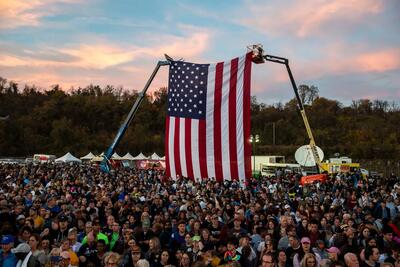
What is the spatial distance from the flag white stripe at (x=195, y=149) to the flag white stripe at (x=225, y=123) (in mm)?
1200

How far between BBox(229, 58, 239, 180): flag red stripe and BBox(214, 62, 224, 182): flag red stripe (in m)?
0.52

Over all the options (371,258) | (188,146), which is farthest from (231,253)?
(188,146)

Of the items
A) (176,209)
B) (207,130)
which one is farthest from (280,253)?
(207,130)

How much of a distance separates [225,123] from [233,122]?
0.38m

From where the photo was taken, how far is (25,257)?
5.74 m

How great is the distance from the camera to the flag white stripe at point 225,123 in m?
17.2

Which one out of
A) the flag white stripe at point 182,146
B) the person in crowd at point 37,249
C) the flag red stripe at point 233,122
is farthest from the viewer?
the flag white stripe at point 182,146

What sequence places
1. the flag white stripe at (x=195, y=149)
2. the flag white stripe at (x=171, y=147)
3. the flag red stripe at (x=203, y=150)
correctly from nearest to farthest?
the flag red stripe at (x=203, y=150)
the flag white stripe at (x=195, y=149)
the flag white stripe at (x=171, y=147)

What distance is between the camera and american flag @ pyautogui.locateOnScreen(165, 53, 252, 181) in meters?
17.1

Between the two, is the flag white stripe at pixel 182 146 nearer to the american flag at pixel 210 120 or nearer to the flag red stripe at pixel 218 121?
the american flag at pixel 210 120

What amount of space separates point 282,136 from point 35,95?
51.9 m

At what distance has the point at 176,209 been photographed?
11.5 metres

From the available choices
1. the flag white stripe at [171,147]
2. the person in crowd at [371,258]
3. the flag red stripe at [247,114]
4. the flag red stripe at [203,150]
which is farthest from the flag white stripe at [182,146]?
the person in crowd at [371,258]

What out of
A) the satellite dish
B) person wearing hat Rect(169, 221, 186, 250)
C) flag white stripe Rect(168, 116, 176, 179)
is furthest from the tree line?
person wearing hat Rect(169, 221, 186, 250)
